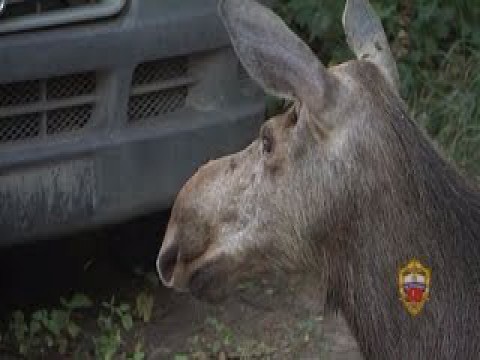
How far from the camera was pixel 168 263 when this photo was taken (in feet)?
15.2

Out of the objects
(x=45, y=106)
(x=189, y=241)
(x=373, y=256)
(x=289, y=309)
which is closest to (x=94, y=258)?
(x=289, y=309)

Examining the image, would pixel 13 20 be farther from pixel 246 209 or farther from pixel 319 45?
pixel 319 45

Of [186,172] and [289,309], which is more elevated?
[186,172]

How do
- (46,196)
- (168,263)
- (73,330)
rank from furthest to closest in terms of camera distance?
(73,330) → (46,196) → (168,263)

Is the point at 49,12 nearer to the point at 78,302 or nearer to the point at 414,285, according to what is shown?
the point at 78,302

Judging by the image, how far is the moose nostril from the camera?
15.1 ft

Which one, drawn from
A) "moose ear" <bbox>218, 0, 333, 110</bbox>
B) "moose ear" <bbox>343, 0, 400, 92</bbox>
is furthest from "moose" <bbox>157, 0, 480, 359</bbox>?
"moose ear" <bbox>343, 0, 400, 92</bbox>

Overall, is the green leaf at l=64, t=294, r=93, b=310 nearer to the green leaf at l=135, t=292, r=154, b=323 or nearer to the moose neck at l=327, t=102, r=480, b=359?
the green leaf at l=135, t=292, r=154, b=323

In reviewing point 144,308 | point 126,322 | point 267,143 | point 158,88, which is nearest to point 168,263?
point 267,143

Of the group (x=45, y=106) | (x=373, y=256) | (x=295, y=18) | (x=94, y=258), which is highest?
(x=373, y=256)

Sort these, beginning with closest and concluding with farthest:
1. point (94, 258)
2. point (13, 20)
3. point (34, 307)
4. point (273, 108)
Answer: point (13, 20) → point (34, 307) → point (94, 258) → point (273, 108)

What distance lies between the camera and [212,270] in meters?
4.50

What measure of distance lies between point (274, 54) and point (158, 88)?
1.40 metres

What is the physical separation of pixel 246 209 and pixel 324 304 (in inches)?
12.7
